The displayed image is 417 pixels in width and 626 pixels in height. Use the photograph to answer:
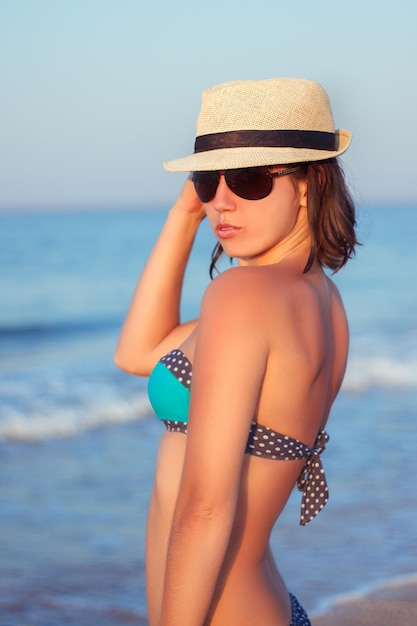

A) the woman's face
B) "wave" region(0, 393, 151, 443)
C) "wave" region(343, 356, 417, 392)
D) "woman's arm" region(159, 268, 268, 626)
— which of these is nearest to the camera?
"woman's arm" region(159, 268, 268, 626)

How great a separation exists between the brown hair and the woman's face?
40 mm

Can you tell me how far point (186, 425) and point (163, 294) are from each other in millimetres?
734

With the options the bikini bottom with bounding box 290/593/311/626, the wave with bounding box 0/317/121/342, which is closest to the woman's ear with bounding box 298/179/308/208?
the bikini bottom with bounding box 290/593/311/626

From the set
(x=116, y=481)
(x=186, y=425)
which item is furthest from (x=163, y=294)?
(x=116, y=481)

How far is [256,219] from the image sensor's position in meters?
2.45

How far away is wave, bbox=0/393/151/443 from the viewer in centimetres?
884

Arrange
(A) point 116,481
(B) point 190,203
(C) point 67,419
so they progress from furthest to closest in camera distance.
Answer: (C) point 67,419 < (A) point 116,481 < (B) point 190,203

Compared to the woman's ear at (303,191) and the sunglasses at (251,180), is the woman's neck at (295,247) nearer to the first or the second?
the woman's ear at (303,191)

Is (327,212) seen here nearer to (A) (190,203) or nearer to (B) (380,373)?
(A) (190,203)

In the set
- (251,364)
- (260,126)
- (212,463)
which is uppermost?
(260,126)

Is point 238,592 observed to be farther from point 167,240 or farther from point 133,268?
point 133,268

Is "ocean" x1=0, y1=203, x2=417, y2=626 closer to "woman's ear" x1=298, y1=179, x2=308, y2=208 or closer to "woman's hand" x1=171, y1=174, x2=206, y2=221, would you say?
"woman's ear" x1=298, y1=179, x2=308, y2=208

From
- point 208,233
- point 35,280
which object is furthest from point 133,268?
point 208,233

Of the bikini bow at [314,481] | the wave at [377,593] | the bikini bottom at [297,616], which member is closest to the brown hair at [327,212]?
the bikini bow at [314,481]
